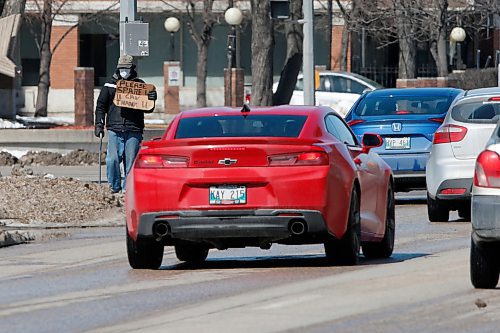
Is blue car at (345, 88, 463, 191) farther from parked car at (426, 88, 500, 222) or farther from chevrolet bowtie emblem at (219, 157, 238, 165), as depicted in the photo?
chevrolet bowtie emblem at (219, 157, 238, 165)

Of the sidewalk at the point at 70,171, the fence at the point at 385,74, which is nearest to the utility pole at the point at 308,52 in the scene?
the sidewalk at the point at 70,171

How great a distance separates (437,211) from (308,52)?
44.9 ft

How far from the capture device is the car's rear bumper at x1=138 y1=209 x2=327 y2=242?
42.8 feet

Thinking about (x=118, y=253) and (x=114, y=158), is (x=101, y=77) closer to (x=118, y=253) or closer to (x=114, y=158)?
(x=114, y=158)

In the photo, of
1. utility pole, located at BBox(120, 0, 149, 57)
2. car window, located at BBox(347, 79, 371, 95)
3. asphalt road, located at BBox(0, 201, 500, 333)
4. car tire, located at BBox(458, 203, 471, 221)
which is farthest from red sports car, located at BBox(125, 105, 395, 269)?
car window, located at BBox(347, 79, 371, 95)

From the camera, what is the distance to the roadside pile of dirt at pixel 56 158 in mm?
33062

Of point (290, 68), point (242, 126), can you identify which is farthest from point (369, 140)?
point (290, 68)

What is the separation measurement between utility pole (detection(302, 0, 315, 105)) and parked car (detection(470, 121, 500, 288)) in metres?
20.8

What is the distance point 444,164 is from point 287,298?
7.89 m

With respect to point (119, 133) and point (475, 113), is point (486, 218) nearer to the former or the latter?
point (475, 113)

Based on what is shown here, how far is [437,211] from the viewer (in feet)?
63.0

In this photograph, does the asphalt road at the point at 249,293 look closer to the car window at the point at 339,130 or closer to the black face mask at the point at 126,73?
the car window at the point at 339,130

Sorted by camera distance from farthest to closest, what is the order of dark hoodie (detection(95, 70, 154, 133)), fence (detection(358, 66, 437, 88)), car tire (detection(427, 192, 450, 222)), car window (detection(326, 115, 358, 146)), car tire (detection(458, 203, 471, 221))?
fence (detection(358, 66, 437, 88)) < dark hoodie (detection(95, 70, 154, 133)) < car tire (detection(458, 203, 471, 221)) < car tire (detection(427, 192, 450, 222)) < car window (detection(326, 115, 358, 146))

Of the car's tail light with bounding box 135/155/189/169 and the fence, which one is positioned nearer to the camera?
the car's tail light with bounding box 135/155/189/169
